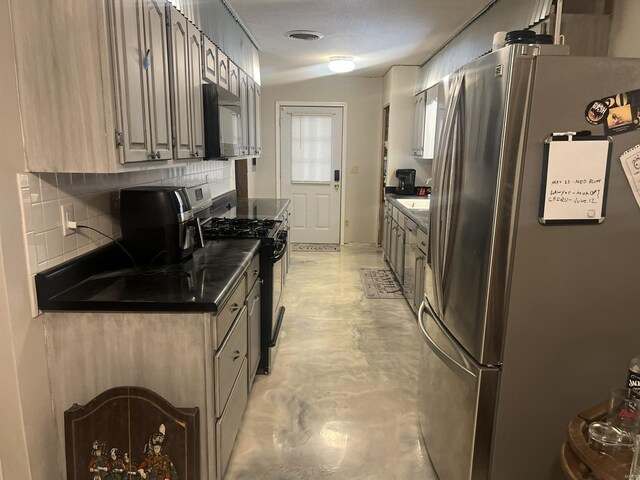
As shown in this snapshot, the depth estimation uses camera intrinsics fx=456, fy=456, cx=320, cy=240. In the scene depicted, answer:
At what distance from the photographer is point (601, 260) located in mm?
1588

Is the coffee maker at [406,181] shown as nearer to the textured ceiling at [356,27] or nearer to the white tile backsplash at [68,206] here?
the textured ceiling at [356,27]

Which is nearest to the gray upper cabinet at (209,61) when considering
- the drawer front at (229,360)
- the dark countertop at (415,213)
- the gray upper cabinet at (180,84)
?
the gray upper cabinet at (180,84)

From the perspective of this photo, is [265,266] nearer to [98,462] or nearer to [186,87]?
[186,87]

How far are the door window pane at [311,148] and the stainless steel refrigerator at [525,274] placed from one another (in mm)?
4838

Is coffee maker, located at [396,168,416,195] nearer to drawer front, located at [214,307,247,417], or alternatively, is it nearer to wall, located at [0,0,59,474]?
drawer front, located at [214,307,247,417]

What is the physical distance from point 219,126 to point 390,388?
1.93m

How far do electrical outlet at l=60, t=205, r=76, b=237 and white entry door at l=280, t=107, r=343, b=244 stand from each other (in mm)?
4958

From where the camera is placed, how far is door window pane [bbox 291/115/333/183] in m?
6.57

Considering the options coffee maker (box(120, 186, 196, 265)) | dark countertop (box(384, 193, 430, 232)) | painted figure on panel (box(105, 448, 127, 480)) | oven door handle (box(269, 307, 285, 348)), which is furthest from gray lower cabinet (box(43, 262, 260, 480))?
dark countertop (box(384, 193, 430, 232))

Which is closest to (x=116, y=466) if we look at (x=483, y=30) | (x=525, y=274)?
(x=525, y=274)

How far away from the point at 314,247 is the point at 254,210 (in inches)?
99.1

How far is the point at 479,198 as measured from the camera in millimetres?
1622

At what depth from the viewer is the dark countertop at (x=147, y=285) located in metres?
1.64

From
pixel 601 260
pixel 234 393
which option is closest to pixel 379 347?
pixel 234 393
